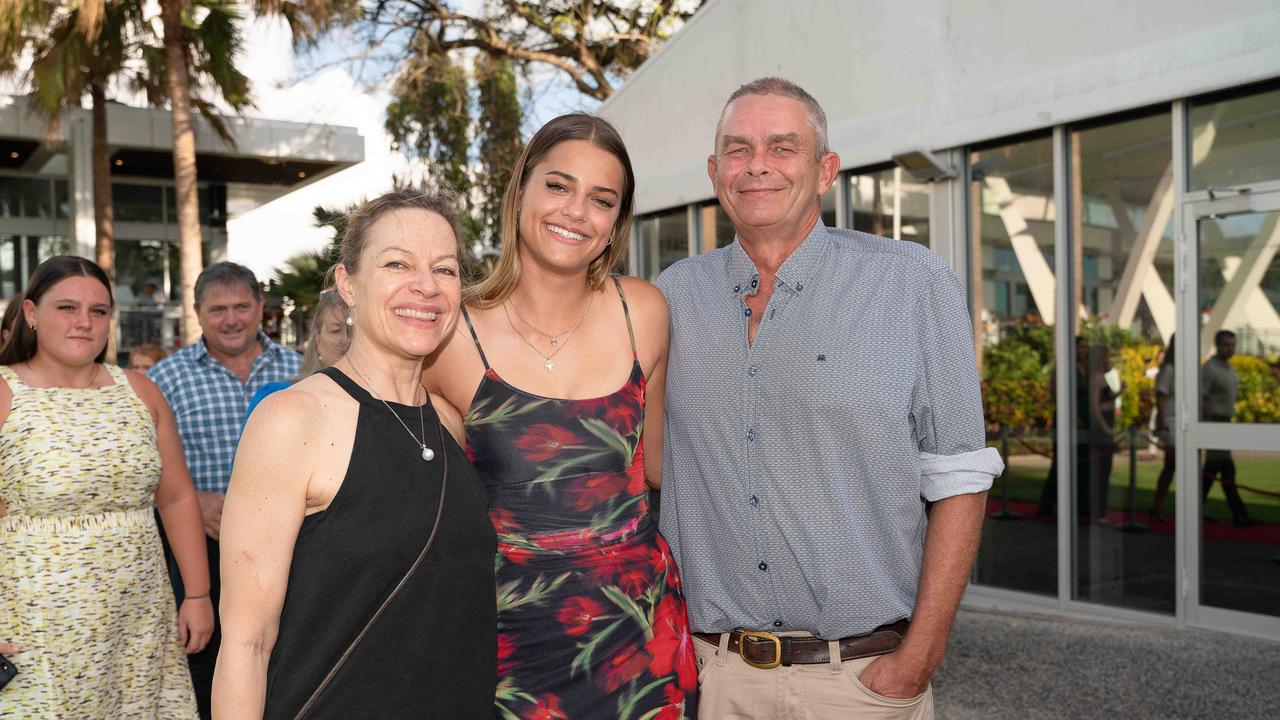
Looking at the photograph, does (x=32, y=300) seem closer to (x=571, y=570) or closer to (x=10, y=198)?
(x=571, y=570)

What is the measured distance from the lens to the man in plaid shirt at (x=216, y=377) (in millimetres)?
4512

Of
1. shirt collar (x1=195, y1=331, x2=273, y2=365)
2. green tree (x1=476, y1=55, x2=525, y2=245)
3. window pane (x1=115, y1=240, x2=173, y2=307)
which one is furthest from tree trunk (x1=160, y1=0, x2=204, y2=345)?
shirt collar (x1=195, y1=331, x2=273, y2=365)

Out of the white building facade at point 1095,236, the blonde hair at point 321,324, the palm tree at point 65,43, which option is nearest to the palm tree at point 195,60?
the palm tree at point 65,43

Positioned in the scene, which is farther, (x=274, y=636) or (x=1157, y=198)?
(x=1157, y=198)

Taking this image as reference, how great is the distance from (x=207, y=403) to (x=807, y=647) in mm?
3305

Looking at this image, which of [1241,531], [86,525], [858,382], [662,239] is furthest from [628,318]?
[662,239]

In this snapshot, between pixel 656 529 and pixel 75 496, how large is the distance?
216 cm

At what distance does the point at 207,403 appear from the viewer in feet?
15.1

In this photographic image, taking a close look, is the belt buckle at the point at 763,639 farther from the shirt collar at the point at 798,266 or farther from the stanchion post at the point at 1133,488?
the stanchion post at the point at 1133,488

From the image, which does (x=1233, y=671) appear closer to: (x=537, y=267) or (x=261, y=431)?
(x=537, y=267)

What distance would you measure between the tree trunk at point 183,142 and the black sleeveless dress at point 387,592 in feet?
42.4

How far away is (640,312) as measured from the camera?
265cm

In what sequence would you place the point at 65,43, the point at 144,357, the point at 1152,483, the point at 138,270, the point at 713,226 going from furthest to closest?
the point at 138,270 < the point at 65,43 < the point at 144,357 < the point at 713,226 < the point at 1152,483

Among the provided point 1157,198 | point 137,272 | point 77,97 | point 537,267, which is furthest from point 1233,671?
point 137,272
